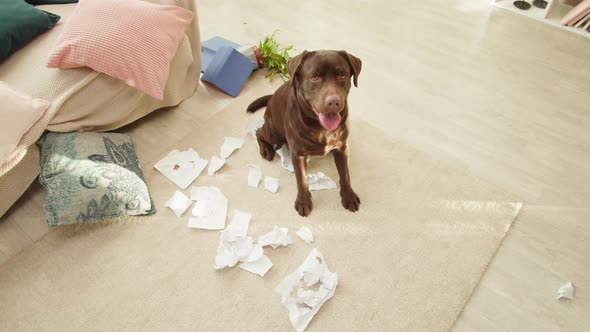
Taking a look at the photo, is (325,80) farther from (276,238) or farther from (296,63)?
(276,238)

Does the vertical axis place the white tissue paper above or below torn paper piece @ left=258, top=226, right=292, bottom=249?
below

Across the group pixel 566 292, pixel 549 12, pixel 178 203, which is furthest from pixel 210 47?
pixel 549 12

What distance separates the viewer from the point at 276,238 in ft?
5.60

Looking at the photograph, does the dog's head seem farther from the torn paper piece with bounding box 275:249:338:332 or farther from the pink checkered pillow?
the pink checkered pillow

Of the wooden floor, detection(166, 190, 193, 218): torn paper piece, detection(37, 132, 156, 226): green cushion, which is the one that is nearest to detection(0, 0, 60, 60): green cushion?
detection(37, 132, 156, 226): green cushion

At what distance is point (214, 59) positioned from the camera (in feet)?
7.98

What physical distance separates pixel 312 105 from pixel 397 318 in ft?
2.92

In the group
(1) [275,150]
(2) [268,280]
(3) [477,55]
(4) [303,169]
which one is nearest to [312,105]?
(4) [303,169]

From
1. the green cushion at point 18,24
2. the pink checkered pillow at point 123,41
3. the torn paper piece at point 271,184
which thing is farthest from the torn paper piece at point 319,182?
the green cushion at point 18,24

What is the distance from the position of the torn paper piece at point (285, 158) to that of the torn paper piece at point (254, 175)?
5.2 inches

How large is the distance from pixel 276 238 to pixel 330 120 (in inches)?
22.3

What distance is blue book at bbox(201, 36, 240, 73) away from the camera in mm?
2532

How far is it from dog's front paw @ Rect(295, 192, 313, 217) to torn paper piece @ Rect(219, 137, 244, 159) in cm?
50

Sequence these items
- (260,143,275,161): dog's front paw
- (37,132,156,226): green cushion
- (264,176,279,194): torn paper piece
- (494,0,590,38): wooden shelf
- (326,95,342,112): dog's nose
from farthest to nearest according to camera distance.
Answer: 1. (494,0,590,38): wooden shelf
2. (260,143,275,161): dog's front paw
3. (264,176,279,194): torn paper piece
4. (37,132,156,226): green cushion
5. (326,95,342,112): dog's nose
